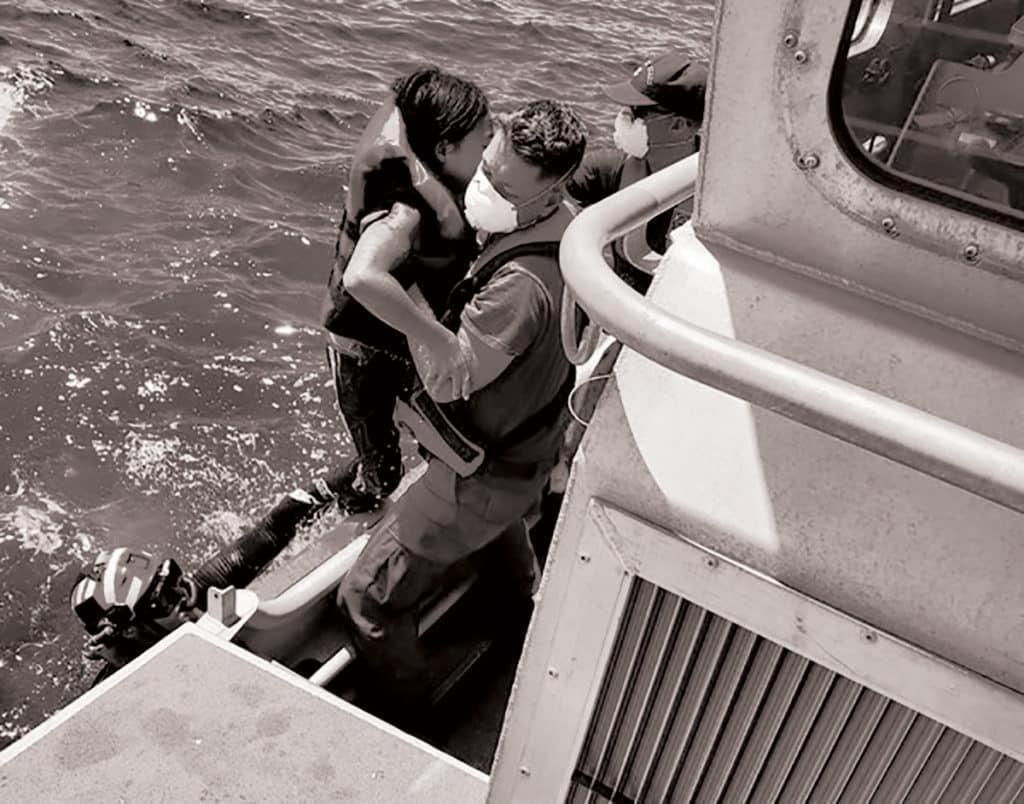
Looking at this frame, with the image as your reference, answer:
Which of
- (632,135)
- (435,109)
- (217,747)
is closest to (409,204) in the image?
(435,109)

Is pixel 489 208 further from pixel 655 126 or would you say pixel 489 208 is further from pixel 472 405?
pixel 655 126

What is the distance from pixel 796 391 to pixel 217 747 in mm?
2267

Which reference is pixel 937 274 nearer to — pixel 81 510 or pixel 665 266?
pixel 665 266

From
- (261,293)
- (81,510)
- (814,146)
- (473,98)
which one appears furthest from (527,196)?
(261,293)

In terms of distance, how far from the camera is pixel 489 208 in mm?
2896

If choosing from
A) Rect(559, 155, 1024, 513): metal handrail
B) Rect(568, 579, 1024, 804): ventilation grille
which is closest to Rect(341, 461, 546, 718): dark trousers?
Rect(568, 579, 1024, 804): ventilation grille

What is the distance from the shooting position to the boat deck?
284 cm

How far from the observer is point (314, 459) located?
6742 millimetres

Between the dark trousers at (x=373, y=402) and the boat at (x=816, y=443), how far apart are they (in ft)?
7.39

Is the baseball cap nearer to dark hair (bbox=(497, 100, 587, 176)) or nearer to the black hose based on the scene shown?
dark hair (bbox=(497, 100, 587, 176))

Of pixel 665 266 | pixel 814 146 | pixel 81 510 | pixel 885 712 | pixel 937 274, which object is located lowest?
pixel 81 510

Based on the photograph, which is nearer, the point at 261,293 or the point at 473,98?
the point at 473,98

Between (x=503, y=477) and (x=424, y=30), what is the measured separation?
1130cm

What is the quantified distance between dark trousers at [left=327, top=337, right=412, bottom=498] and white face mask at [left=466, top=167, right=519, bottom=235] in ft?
3.58
